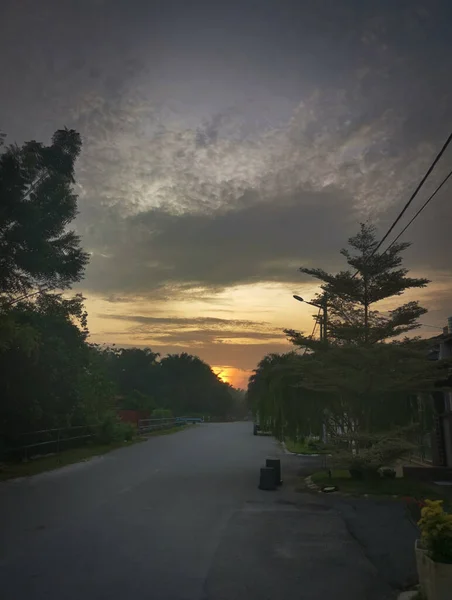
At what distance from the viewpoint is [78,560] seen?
7336mm

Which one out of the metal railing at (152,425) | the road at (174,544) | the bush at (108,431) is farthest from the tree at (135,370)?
the road at (174,544)

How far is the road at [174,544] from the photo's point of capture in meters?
6.28

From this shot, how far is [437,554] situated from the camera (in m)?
5.40

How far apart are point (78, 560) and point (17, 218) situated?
14.2m

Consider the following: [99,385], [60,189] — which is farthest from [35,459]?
[60,189]

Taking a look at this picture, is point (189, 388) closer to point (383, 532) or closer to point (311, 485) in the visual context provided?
point (311, 485)

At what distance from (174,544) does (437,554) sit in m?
4.41

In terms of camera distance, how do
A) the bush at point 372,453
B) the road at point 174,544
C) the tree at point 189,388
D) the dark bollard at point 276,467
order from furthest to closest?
the tree at point 189,388, the dark bollard at point 276,467, the bush at point 372,453, the road at point 174,544

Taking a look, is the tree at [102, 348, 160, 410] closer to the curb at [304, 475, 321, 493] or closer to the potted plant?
the curb at [304, 475, 321, 493]

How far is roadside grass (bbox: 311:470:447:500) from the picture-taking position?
1378 cm

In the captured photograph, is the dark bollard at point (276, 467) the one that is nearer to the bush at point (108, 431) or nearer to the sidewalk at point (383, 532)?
the sidewalk at point (383, 532)

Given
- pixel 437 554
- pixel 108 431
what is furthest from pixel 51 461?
pixel 437 554

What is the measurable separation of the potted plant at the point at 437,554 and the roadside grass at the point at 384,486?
26.5 ft

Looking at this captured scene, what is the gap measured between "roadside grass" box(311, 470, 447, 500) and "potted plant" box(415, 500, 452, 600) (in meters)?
8.07
